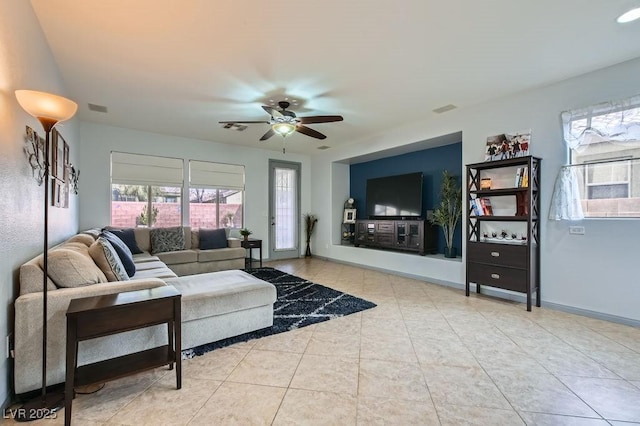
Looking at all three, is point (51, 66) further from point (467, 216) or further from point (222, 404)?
point (467, 216)

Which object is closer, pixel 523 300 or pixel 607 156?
pixel 607 156

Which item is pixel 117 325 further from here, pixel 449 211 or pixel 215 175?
pixel 215 175

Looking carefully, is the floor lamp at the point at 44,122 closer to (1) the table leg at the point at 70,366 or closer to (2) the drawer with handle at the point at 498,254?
(1) the table leg at the point at 70,366

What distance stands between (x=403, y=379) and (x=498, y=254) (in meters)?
2.50

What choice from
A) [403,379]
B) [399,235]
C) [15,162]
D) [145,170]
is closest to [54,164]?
[15,162]

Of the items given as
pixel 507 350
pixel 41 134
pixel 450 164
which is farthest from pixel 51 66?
pixel 450 164

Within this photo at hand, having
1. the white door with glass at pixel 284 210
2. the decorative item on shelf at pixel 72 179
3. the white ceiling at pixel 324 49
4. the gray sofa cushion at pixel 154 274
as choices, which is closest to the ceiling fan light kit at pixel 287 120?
the white ceiling at pixel 324 49

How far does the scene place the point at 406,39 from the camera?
2619mm

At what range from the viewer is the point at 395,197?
590 centimetres

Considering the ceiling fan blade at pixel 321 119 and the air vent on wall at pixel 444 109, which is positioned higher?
the air vent on wall at pixel 444 109

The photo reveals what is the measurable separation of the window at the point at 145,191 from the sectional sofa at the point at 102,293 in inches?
87.5

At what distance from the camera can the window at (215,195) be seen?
6.15m

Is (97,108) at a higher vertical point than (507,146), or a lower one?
higher

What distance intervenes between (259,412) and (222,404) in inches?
9.9
